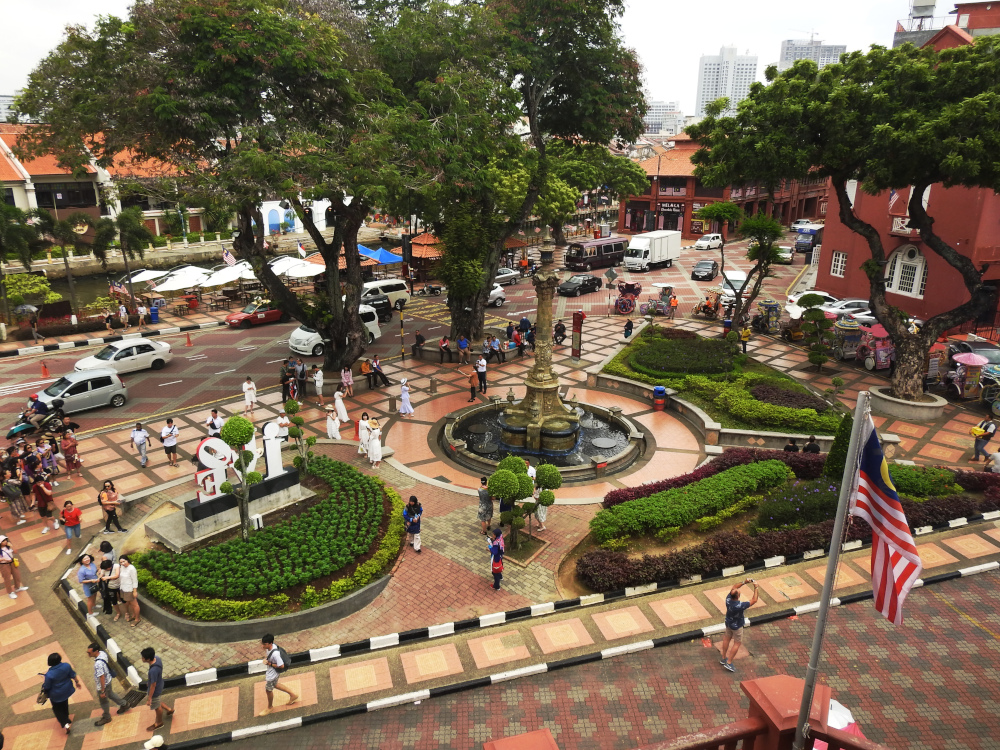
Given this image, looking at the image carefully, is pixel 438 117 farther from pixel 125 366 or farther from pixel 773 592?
pixel 773 592

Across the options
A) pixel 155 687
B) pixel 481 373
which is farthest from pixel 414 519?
pixel 481 373

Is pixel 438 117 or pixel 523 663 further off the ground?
pixel 438 117

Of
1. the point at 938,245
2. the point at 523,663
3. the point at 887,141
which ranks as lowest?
the point at 523,663

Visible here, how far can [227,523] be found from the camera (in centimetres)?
1452

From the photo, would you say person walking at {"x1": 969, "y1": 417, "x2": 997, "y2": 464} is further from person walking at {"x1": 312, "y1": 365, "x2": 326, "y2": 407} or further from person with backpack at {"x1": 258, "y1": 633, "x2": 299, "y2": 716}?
person walking at {"x1": 312, "y1": 365, "x2": 326, "y2": 407}

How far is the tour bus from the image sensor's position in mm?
45844

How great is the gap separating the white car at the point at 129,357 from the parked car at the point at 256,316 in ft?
21.4

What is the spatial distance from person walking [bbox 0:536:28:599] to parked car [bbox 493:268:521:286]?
32212mm

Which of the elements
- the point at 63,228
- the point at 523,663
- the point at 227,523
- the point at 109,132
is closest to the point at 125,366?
the point at 109,132

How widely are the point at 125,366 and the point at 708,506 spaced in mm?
22780

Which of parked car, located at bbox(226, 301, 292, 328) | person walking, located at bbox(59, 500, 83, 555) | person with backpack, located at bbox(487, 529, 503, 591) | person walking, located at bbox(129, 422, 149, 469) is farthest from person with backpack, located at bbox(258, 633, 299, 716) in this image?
parked car, located at bbox(226, 301, 292, 328)

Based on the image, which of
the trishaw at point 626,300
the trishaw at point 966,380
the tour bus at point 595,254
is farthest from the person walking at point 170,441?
the tour bus at point 595,254

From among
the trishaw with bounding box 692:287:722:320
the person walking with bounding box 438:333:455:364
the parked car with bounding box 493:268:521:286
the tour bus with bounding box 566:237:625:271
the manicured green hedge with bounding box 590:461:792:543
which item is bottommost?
the manicured green hedge with bounding box 590:461:792:543

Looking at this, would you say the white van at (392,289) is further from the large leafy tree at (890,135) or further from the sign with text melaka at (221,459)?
the sign with text melaka at (221,459)
